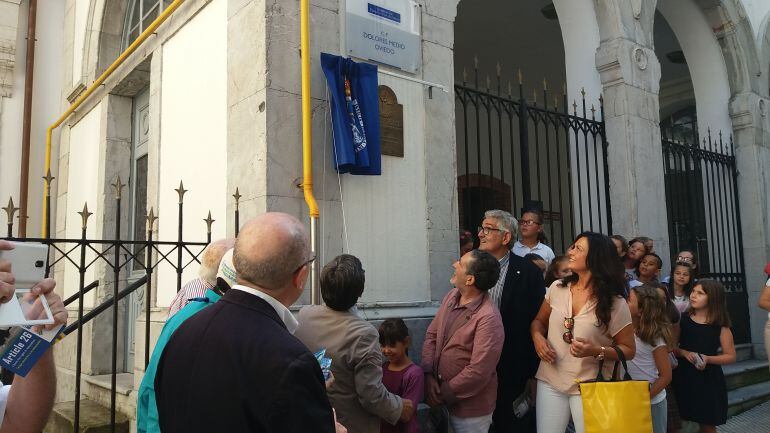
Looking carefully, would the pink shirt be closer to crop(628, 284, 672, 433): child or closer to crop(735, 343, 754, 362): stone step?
crop(628, 284, 672, 433): child

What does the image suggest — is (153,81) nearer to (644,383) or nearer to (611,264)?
(611,264)

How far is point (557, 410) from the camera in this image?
361 centimetres

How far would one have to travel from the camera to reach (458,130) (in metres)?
11.5

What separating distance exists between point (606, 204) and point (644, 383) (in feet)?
14.8

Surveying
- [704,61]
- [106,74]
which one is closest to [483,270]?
[106,74]

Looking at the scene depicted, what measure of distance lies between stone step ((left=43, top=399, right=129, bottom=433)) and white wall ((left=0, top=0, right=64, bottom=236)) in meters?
3.67

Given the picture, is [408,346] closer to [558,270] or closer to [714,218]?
[558,270]

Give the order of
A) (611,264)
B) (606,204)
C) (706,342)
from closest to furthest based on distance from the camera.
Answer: (611,264), (706,342), (606,204)

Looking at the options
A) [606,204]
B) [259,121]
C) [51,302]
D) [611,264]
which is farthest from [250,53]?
[606,204]

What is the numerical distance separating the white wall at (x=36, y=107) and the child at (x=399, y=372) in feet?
21.7

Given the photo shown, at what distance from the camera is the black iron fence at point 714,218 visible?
877 centimetres

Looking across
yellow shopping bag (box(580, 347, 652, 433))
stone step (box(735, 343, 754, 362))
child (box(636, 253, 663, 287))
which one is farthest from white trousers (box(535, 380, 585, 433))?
stone step (box(735, 343, 754, 362))

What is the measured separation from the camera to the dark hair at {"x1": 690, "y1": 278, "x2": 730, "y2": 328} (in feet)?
16.2

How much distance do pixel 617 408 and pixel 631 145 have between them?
4842 mm
